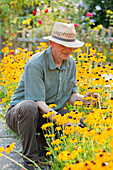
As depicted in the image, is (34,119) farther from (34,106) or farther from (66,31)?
(66,31)

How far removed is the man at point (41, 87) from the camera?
2664 millimetres

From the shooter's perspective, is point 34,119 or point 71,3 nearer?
point 34,119

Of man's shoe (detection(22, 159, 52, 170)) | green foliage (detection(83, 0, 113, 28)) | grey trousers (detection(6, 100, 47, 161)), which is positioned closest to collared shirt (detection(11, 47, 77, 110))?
grey trousers (detection(6, 100, 47, 161))

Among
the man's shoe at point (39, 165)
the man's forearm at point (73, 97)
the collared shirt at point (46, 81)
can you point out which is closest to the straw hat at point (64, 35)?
the collared shirt at point (46, 81)

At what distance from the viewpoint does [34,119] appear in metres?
2.66

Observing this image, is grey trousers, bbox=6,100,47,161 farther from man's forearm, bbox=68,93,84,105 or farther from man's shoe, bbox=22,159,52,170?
man's forearm, bbox=68,93,84,105

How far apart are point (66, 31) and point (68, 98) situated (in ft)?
2.28

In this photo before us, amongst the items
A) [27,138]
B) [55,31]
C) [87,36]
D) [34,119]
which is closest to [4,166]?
[27,138]

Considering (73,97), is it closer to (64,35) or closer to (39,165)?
(64,35)

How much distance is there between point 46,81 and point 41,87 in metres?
0.12

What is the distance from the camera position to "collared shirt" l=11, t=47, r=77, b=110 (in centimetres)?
279

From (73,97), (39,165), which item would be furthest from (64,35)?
(39,165)

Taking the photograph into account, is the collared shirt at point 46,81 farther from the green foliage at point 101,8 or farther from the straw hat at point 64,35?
the green foliage at point 101,8

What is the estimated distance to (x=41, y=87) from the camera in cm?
281
